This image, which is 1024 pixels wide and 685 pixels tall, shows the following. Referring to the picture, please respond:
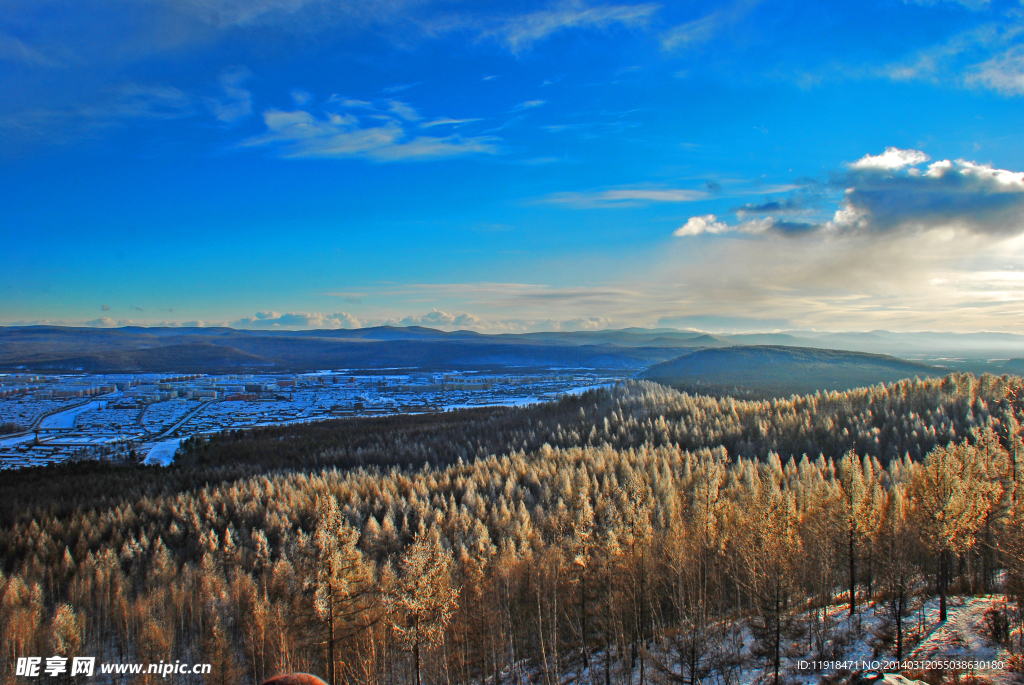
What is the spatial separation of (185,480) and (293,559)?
1765 inches

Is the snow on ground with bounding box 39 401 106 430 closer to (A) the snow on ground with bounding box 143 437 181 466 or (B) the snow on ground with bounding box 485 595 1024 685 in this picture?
(A) the snow on ground with bounding box 143 437 181 466

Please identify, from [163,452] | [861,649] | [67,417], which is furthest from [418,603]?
[67,417]

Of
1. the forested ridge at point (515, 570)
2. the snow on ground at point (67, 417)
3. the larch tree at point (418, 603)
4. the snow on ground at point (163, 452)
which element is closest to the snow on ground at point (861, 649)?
the forested ridge at point (515, 570)

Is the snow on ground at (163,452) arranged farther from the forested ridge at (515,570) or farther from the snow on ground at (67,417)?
the forested ridge at (515,570)

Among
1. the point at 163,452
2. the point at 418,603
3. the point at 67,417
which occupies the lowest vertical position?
the point at 163,452

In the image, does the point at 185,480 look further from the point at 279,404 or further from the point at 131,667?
the point at 279,404

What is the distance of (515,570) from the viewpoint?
36438mm

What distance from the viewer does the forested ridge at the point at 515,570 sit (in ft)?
79.6

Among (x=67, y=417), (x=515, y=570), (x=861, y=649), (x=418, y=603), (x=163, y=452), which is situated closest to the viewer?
(x=418, y=603)

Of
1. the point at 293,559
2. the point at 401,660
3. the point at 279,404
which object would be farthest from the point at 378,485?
the point at 279,404

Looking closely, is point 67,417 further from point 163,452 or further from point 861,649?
point 861,649

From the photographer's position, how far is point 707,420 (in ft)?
293

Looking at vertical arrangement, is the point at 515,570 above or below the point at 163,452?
above

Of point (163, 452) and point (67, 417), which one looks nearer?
point (163, 452)
